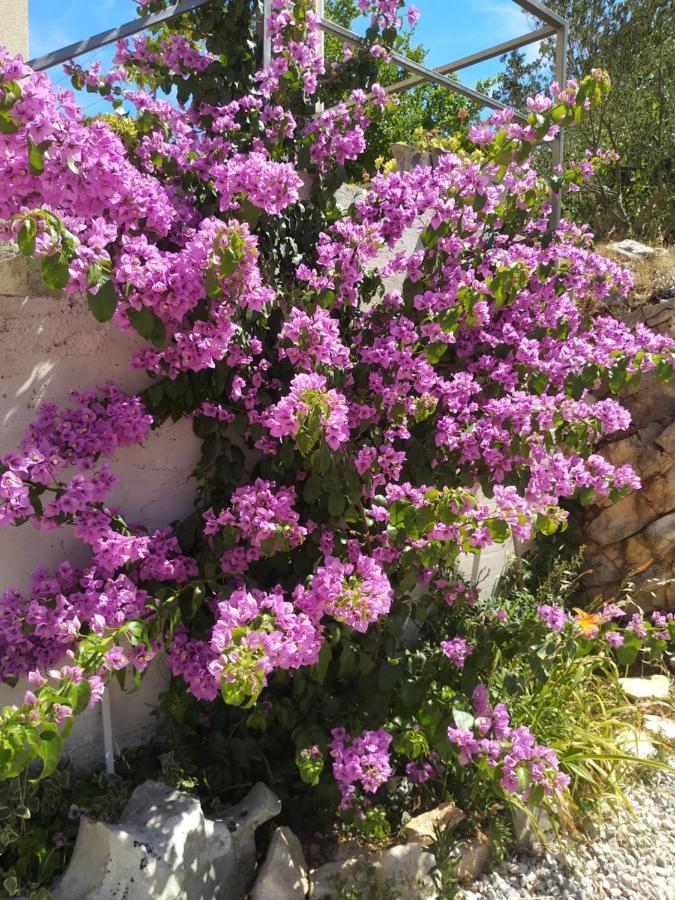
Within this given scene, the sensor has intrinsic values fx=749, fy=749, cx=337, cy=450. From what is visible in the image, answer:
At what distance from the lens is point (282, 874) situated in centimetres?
235

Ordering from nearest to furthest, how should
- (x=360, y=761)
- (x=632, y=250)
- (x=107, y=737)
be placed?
(x=360, y=761)
(x=107, y=737)
(x=632, y=250)

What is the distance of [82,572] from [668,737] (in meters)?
2.65

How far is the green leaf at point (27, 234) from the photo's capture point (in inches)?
72.7

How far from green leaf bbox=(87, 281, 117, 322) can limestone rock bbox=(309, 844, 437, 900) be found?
6.17 ft

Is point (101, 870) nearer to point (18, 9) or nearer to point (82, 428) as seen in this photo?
point (82, 428)

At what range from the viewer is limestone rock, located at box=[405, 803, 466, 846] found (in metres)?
2.58

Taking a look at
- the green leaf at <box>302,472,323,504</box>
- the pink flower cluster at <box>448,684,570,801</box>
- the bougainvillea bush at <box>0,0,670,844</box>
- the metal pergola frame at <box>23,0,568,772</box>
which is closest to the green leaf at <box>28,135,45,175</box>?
the bougainvillea bush at <box>0,0,670,844</box>

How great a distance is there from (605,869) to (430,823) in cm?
69

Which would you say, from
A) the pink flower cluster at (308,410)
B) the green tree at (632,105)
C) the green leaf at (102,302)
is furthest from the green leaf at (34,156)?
the green tree at (632,105)

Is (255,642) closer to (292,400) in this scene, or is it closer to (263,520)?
(263,520)

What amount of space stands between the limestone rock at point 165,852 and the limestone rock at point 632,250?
14.6ft

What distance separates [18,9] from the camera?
4.83 metres

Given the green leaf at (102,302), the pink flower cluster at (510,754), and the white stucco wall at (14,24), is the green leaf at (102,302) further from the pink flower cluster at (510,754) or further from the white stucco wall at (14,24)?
the white stucco wall at (14,24)

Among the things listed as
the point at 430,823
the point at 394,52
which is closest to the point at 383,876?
the point at 430,823
